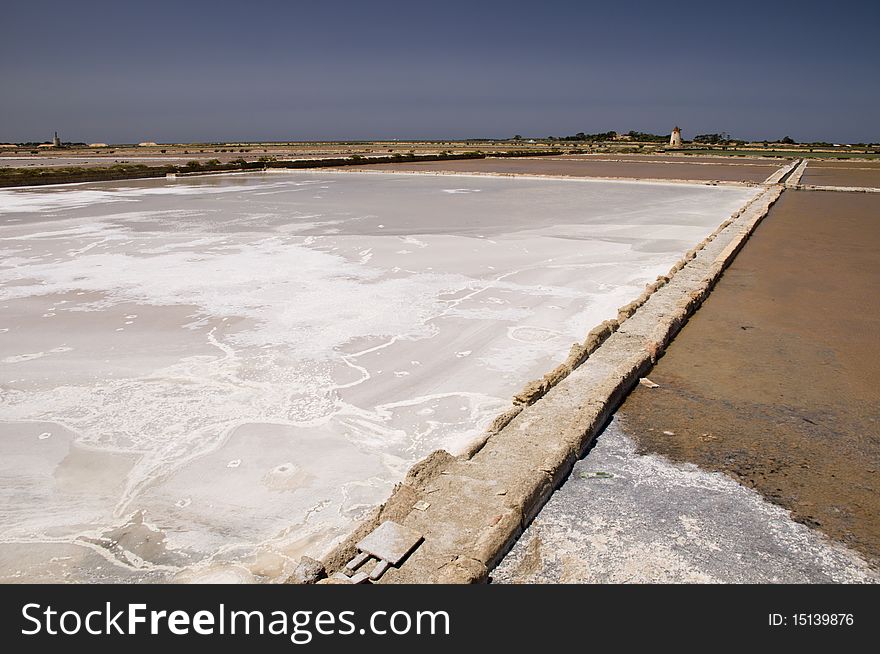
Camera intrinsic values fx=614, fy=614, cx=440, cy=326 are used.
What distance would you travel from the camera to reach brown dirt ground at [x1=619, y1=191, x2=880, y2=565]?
336 cm

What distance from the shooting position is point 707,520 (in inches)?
121

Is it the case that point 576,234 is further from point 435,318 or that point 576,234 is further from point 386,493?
point 386,493

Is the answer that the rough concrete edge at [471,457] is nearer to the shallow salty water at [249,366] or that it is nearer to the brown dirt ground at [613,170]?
the shallow salty water at [249,366]

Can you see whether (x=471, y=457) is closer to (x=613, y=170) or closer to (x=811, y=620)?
(x=811, y=620)

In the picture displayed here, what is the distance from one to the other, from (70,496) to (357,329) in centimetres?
319

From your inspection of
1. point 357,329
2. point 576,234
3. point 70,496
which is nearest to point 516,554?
point 70,496

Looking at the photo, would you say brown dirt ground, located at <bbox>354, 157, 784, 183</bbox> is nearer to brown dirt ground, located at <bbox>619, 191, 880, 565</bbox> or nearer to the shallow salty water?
the shallow salty water

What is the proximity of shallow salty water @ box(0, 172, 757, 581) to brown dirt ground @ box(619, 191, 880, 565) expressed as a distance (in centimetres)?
114

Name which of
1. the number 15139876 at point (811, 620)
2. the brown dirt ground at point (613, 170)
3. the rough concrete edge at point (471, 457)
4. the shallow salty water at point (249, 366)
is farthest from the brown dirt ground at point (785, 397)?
the brown dirt ground at point (613, 170)

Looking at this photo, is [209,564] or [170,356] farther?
[170,356]

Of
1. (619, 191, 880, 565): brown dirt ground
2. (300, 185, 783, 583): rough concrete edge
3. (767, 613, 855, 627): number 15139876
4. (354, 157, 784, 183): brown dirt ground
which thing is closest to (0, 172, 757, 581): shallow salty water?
(300, 185, 783, 583): rough concrete edge

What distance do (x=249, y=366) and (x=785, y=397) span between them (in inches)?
167

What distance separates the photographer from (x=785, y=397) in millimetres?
4578

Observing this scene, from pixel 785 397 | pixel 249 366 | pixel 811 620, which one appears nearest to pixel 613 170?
pixel 785 397
